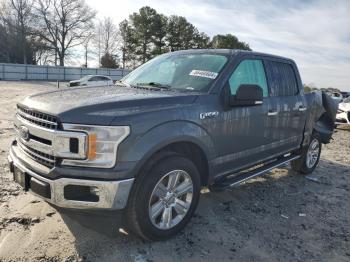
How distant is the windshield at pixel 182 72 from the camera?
441 centimetres

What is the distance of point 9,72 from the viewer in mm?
44281

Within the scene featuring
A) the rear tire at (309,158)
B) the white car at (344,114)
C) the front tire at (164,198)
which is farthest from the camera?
the white car at (344,114)

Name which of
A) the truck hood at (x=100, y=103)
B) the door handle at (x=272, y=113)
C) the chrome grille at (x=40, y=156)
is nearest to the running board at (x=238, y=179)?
the door handle at (x=272, y=113)

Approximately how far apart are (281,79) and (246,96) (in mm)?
1696

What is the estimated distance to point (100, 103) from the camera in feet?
11.3

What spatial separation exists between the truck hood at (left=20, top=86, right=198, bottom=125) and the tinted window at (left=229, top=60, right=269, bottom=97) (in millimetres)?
739

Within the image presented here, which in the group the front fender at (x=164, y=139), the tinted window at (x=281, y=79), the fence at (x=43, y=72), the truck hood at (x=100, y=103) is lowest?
the fence at (x=43, y=72)

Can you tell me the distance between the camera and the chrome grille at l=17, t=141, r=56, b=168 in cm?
337

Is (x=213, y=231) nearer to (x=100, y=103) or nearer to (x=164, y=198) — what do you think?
(x=164, y=198)

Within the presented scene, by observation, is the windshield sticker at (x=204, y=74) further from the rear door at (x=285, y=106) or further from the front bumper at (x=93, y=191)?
the front bumper at (x=93, y=191)

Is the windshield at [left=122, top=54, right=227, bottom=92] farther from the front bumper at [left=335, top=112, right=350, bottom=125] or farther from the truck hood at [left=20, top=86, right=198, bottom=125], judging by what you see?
the front bumper at [left=335, top=112, right=350, bottom=125]

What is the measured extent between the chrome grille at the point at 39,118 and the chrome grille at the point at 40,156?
26cm

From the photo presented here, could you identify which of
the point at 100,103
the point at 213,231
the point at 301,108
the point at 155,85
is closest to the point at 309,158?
the point at 301,108

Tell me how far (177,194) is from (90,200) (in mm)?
982
